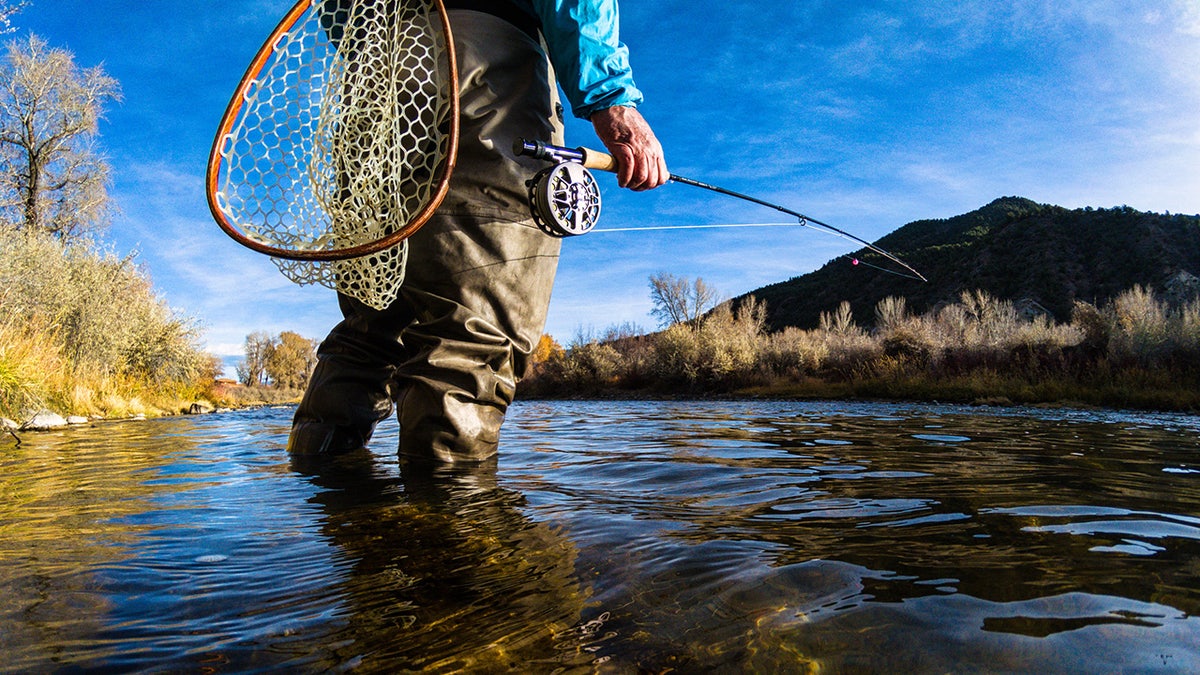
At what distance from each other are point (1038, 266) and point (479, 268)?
57304mm

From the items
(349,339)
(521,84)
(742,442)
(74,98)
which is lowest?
(742,442)

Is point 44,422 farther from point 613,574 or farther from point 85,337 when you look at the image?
point 613,574

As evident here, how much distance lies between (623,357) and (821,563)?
81.1 ft

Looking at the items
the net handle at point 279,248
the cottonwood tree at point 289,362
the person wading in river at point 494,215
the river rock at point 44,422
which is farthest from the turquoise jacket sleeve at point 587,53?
the cottonwood tree at point 289,362

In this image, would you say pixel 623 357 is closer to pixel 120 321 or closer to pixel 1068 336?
pixel 1068 336

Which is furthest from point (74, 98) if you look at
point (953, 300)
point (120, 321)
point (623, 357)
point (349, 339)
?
point (953, 300)

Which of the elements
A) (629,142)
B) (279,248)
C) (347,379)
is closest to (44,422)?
(347,379)

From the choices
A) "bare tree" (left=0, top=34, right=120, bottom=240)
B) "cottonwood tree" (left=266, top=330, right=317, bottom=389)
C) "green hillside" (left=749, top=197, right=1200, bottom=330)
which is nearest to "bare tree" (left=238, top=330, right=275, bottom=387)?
"cottonwood tree" (left=266, top=330, right=317, bottom=389)

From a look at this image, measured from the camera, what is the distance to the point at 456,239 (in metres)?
2.58

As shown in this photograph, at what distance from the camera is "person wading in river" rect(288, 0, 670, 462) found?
259 cm

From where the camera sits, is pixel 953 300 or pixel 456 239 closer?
pixel 456 239

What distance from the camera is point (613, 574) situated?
1188 mm

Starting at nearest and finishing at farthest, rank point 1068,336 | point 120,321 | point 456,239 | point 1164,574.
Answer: point 1164,574, point 456,239, point 1068,336, point 120,321

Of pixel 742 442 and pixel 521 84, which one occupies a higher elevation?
pixel 521 84
